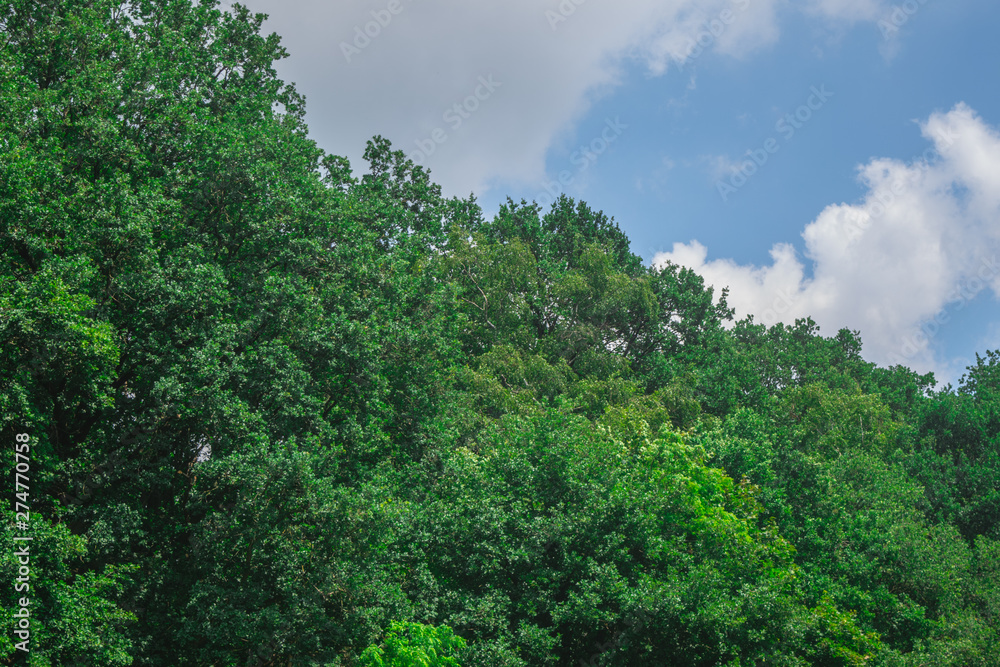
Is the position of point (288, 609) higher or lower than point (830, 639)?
lower

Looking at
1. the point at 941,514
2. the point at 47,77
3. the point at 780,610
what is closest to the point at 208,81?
the point at 47,77

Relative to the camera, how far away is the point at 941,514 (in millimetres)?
37969

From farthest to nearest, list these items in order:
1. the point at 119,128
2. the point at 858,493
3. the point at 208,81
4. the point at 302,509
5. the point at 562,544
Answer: the point at 858,493 < the point at 208,81 < the point at 562,544 < the point at 119,128 < the point at 302,509

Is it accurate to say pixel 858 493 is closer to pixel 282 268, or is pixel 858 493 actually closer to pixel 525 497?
pixel 525 497

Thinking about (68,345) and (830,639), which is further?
(830,639)

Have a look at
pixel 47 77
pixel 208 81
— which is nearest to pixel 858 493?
pixel 208 81

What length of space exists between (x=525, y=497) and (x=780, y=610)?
6.46 meters

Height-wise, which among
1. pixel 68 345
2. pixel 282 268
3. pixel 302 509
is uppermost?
pixel 282 268

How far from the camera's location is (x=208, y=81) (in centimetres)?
2191

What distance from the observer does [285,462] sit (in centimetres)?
1593

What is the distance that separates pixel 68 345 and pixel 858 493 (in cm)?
2572

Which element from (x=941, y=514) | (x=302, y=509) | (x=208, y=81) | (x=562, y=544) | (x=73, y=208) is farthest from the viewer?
(x=941, y=514)

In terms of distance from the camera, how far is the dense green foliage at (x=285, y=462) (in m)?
15.2

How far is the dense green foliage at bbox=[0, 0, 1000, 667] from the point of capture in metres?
15.2
